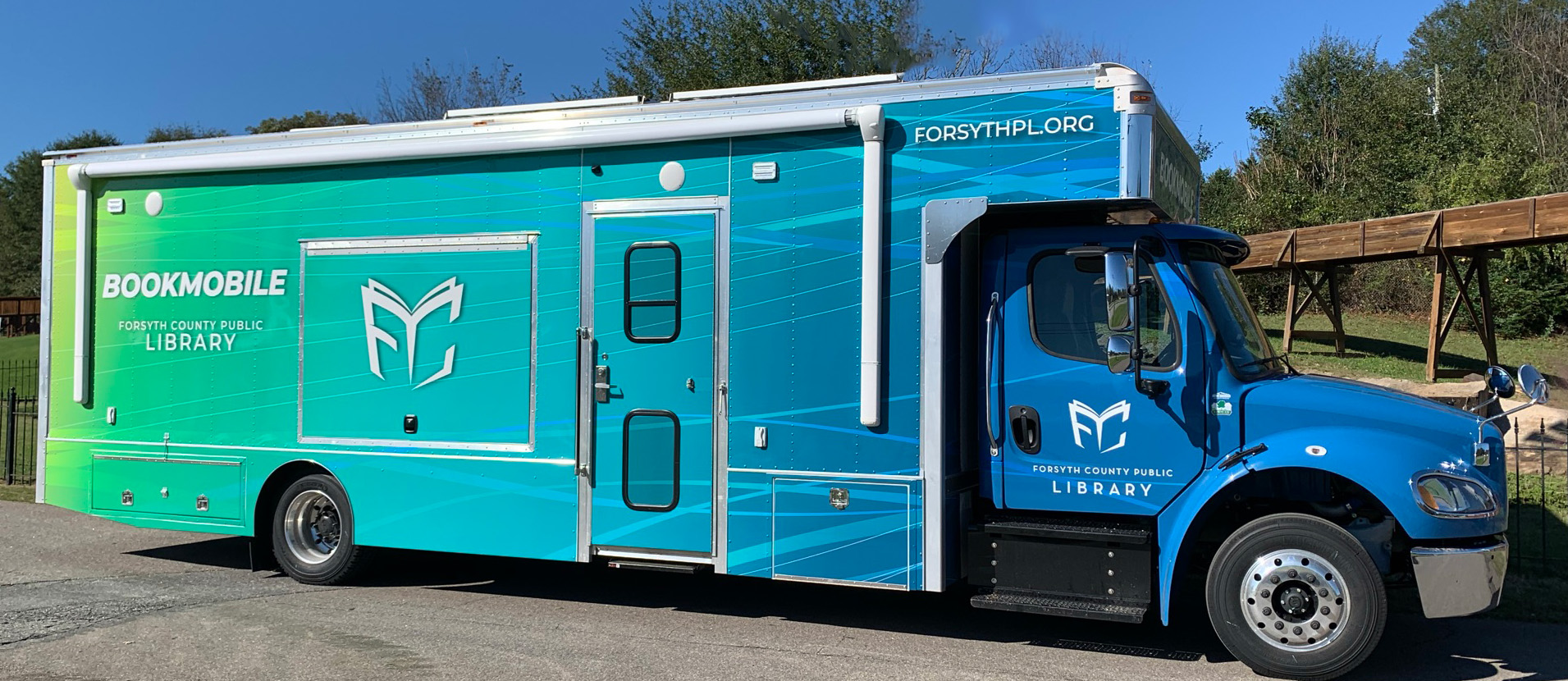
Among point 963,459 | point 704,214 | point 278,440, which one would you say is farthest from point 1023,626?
point 278,440

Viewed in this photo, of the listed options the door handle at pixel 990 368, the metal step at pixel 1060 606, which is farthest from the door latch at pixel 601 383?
the metal step at pixel 1060 606

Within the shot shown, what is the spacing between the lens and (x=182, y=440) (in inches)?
327

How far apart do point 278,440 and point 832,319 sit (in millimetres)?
4141

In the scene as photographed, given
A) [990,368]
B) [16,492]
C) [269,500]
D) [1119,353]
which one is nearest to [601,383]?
[990,368]

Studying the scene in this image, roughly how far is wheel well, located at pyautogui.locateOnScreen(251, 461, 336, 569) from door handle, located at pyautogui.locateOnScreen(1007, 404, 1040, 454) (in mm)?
4733

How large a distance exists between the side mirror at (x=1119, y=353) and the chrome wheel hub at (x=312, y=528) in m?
5.43

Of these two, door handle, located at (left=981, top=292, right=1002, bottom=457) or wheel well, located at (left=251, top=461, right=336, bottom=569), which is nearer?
door handle, located at (left=981, top=292, right=1002, bottom=457)

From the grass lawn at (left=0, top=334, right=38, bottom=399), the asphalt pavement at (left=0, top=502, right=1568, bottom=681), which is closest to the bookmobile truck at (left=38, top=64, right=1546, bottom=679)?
the asphalt pavement at (left=0, top=502, right=1568, bottom=681)

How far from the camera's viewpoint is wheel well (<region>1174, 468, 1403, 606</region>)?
6027mm

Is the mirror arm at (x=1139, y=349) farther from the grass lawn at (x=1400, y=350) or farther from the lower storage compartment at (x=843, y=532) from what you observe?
the grass lawn at (x=1400, y=350)

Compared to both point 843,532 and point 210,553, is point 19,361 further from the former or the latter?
point 843,532

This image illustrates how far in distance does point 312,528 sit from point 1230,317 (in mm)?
6328

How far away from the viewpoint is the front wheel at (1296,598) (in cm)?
562

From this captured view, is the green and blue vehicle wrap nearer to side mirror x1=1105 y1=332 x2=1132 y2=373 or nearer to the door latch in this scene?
the door latch
